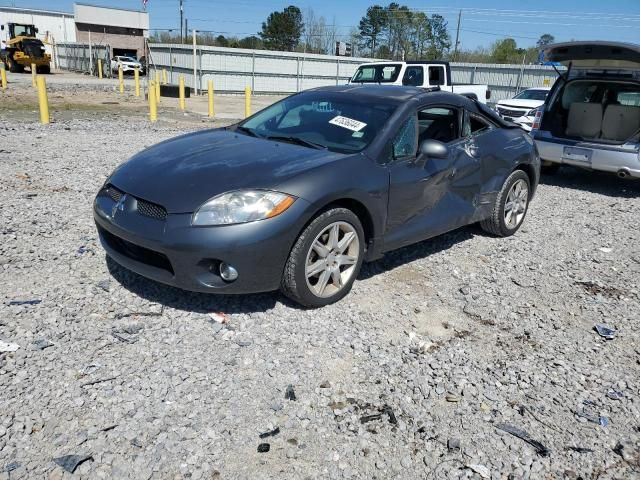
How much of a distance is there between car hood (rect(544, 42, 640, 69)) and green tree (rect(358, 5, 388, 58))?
2604 inches

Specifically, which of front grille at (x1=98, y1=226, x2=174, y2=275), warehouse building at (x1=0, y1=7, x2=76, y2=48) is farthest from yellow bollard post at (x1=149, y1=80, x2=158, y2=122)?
warehouse building at (x1=0, y1=7, x2=76, y2=48)

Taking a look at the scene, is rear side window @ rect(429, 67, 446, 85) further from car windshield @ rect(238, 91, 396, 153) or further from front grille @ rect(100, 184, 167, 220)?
front grille @ rect(100, 184, 167, 220)

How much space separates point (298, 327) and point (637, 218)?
5662 mm

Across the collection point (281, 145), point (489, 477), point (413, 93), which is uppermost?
point (413, 93)

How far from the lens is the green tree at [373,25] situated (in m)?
70.9

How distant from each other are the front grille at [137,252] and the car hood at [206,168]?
12.9 inches

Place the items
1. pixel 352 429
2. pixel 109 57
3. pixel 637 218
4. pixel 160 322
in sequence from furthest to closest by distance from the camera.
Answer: pixel 109 57 < pixel 637 218 < pixel 160 322 < pixel 352 429

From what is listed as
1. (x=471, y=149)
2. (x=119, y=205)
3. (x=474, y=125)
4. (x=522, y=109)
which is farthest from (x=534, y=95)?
→ (x=119, y=205)

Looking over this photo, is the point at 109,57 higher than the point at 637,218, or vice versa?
the point at 109,57

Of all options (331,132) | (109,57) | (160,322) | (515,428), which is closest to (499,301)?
(515,428)

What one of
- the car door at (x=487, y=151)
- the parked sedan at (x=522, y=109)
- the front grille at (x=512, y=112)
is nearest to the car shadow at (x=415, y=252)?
the car door at (x=487, y=151)

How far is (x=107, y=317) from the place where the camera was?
360 centimetres

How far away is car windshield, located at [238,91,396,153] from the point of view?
13.9 ft

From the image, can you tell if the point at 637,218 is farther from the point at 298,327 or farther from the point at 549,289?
the point at 298,327
